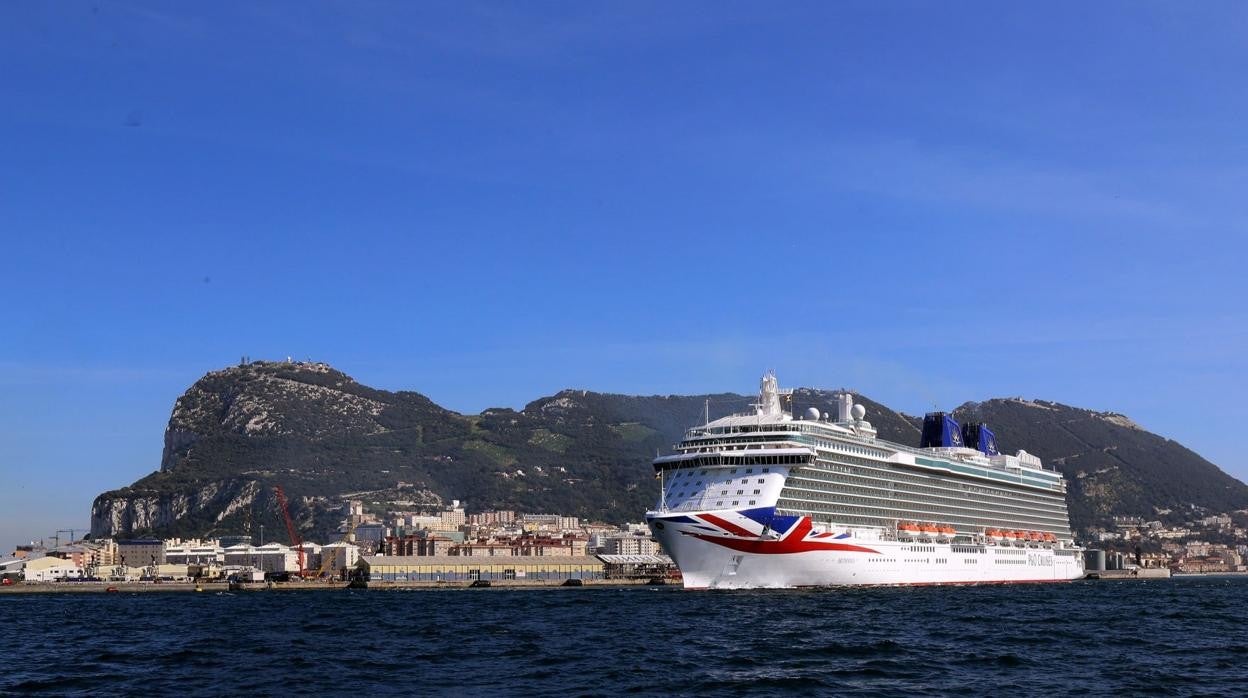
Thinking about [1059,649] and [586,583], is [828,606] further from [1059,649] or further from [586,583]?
[586,583]

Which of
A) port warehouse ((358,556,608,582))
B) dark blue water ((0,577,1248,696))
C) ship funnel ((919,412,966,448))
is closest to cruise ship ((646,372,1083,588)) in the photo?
dark blue water ((0,577,1248,696))

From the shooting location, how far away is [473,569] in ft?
611

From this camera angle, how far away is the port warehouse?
594 ft

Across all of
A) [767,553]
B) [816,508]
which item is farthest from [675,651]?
[816,508]

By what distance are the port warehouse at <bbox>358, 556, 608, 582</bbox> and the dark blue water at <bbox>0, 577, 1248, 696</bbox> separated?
10018 cm

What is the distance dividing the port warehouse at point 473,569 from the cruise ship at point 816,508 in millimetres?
74015

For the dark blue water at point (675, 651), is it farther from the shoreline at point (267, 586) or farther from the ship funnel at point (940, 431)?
the shoreline at point (267, 586)

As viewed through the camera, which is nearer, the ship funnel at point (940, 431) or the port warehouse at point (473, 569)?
the ship funnel at point (940, 431)

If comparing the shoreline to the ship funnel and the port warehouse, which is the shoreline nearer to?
the port warehouse

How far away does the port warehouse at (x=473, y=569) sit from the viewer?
181125mm

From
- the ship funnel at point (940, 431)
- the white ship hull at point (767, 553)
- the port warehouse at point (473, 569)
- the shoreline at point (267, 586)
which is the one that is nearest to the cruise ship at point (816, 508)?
the white ship hull at point (767, 553)

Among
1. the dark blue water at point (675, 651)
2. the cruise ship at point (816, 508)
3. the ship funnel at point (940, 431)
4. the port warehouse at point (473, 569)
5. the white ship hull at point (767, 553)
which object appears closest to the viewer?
the dark blue water at point (675, 651)

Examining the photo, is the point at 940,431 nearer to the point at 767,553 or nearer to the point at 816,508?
the point at 816,508

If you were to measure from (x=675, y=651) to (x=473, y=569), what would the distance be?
140 m
